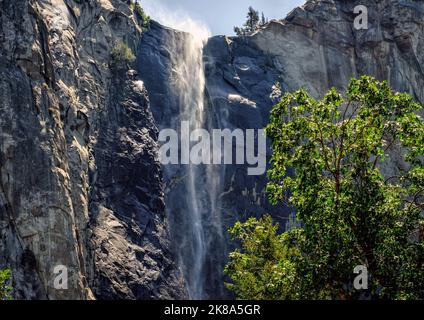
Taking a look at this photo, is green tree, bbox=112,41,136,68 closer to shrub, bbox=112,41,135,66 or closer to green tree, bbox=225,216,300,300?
shrub, bbox=112,41,135,66

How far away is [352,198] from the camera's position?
1967cm

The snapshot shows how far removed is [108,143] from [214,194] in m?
11.0

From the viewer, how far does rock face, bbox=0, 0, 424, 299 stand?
4053 centimetres

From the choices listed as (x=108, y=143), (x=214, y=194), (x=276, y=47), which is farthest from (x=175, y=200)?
(x=276, y=47)

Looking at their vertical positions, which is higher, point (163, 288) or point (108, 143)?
point (108, 143)

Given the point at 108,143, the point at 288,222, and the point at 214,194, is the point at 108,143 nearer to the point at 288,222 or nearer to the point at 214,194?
the point at 214,194

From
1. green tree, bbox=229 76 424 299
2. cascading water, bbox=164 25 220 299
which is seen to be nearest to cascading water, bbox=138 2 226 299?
cascading water, bbox=164 25 220 299

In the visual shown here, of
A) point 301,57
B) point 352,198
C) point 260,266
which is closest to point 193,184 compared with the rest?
point 301,57

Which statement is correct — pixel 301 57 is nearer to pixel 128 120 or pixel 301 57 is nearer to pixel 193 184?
pixel 193 184

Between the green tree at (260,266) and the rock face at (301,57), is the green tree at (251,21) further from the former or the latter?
the green tree at (260,266)

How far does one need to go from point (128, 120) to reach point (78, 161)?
10002mm

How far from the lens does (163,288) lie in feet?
163
